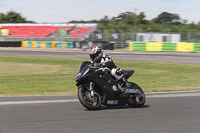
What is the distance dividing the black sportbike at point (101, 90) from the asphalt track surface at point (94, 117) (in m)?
0.19

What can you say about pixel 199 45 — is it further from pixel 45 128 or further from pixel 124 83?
pixel 45 128

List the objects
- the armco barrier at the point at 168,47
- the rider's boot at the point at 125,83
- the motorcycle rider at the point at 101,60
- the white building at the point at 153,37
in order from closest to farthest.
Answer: the motorcycle rider at the point at 101,60 < the rider's boot at the point at 125,83 < the armco barrier at the point at 168,47 < the white building at the point at 153,37

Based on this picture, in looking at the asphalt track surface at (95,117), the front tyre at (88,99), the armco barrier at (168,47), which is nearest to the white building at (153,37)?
the armco barrier at (168,47)

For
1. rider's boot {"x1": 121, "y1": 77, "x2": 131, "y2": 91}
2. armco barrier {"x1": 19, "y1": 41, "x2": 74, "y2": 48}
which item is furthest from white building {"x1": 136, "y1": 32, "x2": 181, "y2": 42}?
rider's boot {"x1": 121, "y1": 77, "x2": 131, "y2": 91}

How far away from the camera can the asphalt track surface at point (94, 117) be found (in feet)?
18.4

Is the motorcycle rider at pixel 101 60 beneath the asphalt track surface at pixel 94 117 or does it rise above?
above

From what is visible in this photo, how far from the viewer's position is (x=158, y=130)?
18.3 ft

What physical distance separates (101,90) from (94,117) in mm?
970

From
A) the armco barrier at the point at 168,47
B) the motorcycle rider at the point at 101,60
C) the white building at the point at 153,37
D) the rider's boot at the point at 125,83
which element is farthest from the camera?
the white building at the point at 153,37

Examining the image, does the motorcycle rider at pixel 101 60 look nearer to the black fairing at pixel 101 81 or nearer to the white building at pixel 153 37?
the black fairing at pixel 101 81

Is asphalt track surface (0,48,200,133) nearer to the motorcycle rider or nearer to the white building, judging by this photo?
the motorcycle rider

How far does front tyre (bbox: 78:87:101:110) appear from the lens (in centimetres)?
709

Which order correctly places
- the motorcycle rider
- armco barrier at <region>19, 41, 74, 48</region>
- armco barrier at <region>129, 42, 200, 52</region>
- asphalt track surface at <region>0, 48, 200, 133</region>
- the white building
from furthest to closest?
armco barrier at <region>19, 41, 74, 48</region>
the white building
armco barrier at <region>129, 42, 200, 52</region>
the motorcycle rider
asphalt track surface at <region>0, 48, 200, 133</region>

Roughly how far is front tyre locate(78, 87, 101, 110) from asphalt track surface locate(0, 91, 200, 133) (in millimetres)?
145
